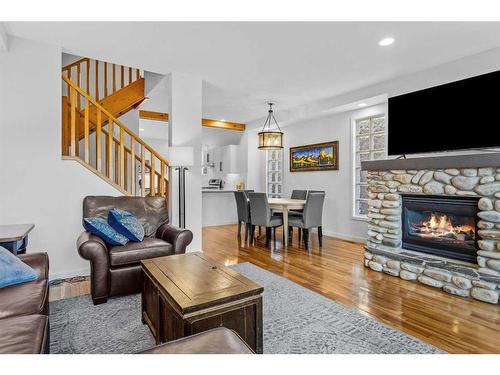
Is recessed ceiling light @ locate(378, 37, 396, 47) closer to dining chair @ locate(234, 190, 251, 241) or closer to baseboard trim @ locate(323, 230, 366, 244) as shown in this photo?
dining chair @ locate(234, 190, 251, 241)

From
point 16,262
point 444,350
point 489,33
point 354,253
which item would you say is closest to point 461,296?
point 444,350

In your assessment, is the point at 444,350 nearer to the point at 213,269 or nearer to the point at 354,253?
the point at 213,269

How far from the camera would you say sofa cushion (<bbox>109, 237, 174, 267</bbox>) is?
8.67 feet

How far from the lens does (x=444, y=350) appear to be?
6.22 feet

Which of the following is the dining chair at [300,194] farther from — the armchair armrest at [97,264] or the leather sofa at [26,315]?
→ the leather sofa at [26,315]

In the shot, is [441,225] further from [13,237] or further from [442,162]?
[13,237]

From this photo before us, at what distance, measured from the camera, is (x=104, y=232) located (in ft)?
9.06

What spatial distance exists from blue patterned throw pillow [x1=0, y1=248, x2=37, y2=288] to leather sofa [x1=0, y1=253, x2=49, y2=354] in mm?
36

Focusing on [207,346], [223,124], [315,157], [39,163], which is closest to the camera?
[207,346]

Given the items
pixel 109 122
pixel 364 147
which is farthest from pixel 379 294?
pixel 109 122

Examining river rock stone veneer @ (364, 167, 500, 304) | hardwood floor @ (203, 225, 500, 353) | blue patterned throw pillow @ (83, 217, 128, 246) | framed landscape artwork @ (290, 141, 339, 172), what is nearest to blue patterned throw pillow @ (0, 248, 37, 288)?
blue patterned throw pillow @ (83, 217, 128, 246)

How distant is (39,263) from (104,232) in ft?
2.34

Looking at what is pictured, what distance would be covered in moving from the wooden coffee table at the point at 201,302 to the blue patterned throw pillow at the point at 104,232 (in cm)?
92

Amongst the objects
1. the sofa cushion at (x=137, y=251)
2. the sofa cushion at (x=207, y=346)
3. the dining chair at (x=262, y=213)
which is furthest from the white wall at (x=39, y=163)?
the sofa cushion at (x=207, y=346)
